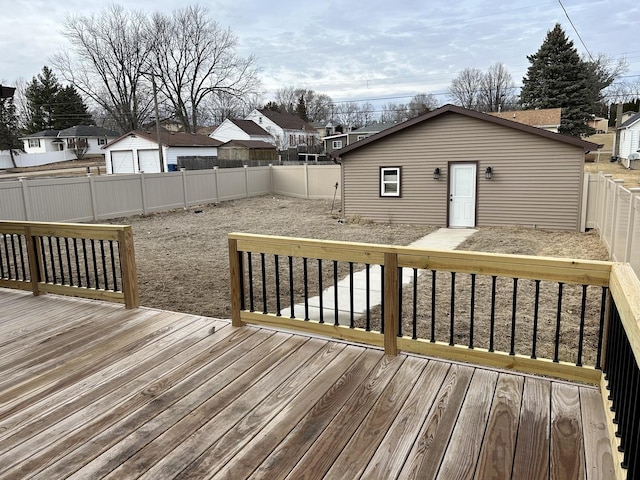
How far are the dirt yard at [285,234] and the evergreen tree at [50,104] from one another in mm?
41821

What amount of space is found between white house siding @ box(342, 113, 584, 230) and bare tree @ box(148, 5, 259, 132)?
96.9ft

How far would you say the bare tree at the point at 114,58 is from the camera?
36.6 meters

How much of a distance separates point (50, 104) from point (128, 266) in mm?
55658

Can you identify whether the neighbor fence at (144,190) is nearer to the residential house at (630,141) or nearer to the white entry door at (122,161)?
the white entry door at (122,161)

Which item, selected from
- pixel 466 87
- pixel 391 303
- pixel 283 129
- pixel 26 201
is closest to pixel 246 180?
pixel 26 201

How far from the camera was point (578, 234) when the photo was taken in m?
11.5

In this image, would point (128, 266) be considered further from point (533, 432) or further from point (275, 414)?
point (533, 432)

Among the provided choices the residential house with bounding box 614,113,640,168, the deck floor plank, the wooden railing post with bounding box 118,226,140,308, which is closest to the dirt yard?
the wooden railing post with bounding box 118,226,140,308

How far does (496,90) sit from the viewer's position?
5203 cm

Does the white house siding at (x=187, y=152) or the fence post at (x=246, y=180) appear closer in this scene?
the fence post at (x=246, y=180)

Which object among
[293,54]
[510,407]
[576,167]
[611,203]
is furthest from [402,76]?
[510,407]

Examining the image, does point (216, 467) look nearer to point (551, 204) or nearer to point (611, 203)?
point (611, 203)

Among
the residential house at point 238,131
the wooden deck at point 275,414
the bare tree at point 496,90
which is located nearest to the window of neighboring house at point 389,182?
the wooden deck at point 275,414

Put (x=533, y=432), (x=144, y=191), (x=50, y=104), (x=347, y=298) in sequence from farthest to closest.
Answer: (x=50, y=104) → (x=144, y=191) → (x=347, y=298) → (x=533, y=432)
